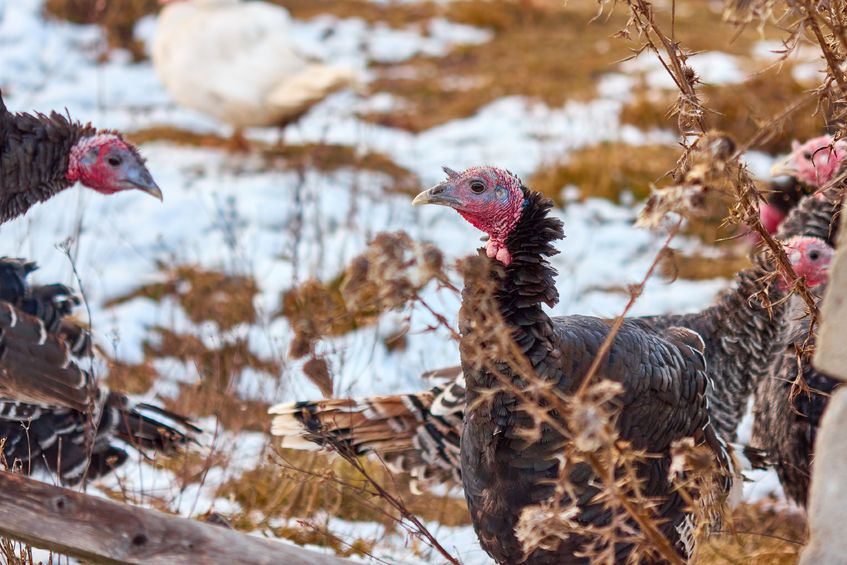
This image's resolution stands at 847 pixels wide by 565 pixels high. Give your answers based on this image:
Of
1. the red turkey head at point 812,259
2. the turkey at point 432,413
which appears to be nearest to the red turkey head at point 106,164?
the turkey at point 432,413

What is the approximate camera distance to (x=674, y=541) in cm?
282

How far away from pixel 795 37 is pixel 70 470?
9.26 feet

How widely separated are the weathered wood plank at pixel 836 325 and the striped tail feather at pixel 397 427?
6.26 ft

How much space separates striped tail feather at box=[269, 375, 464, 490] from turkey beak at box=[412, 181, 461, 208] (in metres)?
0.97

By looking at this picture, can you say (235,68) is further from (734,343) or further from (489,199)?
(489,199)

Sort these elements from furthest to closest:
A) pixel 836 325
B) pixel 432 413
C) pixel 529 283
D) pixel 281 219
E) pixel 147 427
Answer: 1. pixel 281 219
2. pixel 147 427
3. pixel 432 413
4. pixel 529 283
5. pixel 836 325

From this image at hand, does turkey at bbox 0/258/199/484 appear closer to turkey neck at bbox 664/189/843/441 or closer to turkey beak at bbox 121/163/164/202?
turkey beak at bbox 121/163/164/202

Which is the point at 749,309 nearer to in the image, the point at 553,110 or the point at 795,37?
the point at 795,37

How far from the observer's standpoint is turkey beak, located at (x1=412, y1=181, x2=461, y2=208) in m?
2.65

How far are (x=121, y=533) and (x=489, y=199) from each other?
122 centimetres

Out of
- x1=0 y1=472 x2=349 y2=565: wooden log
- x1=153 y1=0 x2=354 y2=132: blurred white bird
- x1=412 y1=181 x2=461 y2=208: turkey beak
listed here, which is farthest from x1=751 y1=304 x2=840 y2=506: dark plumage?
x1=153 y1=0 x2=354 y2=132: blurred white bird

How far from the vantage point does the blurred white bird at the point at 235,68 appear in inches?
296

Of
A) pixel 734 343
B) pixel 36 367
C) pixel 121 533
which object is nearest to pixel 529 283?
pixel 121 533

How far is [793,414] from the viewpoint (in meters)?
3.64
